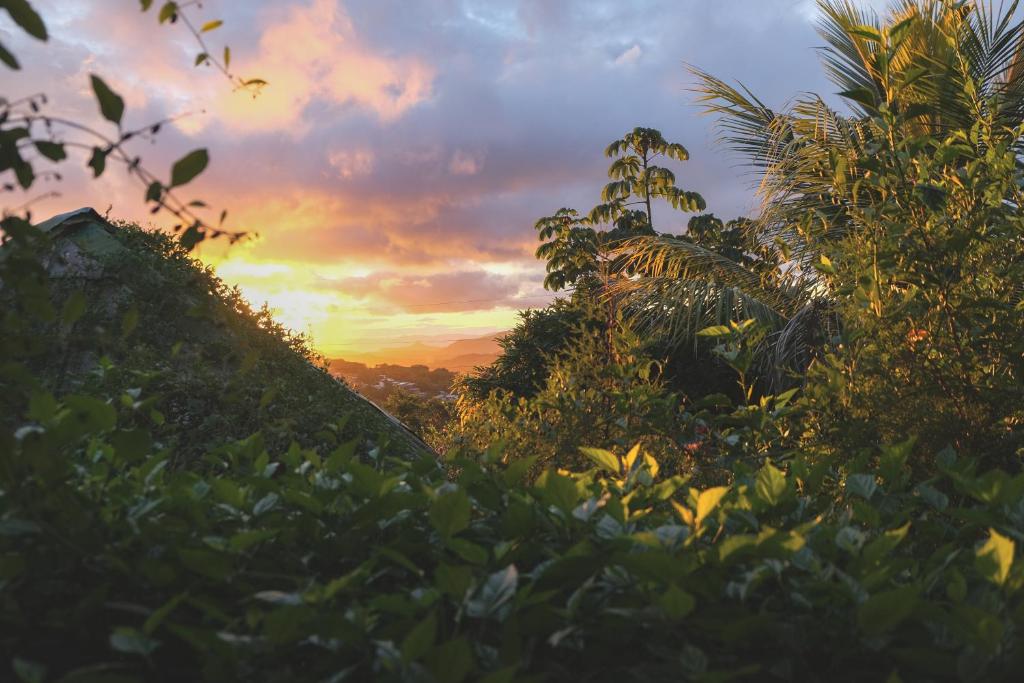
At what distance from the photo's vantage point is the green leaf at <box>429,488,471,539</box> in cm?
143

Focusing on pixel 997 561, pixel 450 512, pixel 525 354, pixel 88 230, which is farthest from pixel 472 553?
pixel 525 354

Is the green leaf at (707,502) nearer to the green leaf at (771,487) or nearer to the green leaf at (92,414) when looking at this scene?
the green leaf at (771,487)

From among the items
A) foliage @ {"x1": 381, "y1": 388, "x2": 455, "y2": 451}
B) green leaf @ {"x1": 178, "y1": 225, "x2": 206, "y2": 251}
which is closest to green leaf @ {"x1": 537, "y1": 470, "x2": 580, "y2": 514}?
green leaf @ {"x1": 178, "y1": 225, "x2": 206, "y2": 251}

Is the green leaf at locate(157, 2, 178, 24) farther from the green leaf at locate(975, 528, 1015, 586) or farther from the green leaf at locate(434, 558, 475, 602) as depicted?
the green leaf at locate(975, 528, 1015, 586)

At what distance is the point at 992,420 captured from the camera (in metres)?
3.27

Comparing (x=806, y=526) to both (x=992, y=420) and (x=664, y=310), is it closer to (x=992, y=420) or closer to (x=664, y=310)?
(x=992, y=420)

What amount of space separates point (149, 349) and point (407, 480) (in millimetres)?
4647

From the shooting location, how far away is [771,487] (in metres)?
1.75

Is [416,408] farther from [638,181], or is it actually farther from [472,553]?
[472,553]

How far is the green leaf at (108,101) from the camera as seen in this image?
1342 millimetres

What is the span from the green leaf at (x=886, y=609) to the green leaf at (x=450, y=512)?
669mm

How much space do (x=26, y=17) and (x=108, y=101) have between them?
266mm

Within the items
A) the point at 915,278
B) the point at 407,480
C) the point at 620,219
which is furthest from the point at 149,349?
the point at 620,219

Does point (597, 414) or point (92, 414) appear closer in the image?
point (92, 414)
